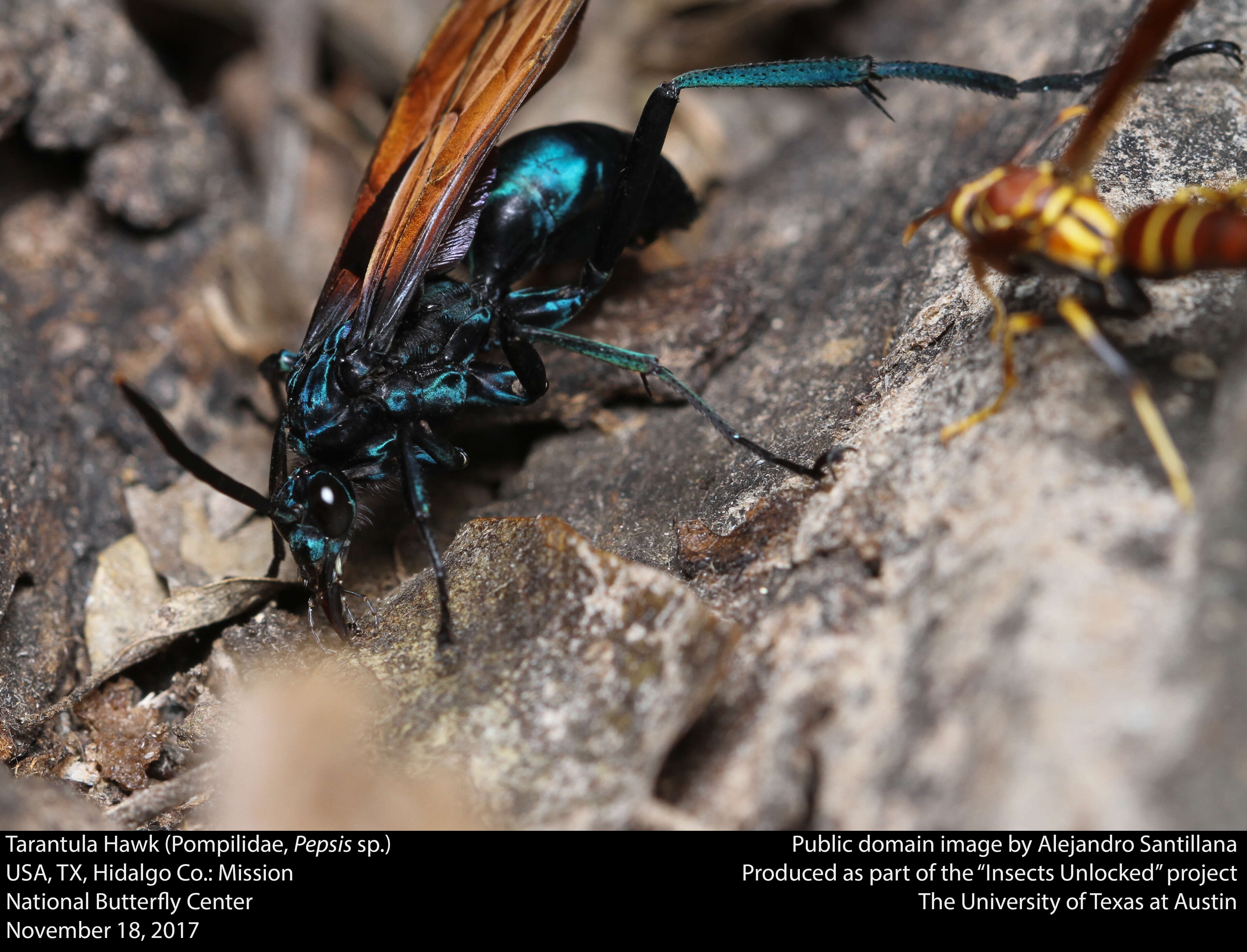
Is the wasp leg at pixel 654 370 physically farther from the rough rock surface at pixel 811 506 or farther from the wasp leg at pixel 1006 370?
the wasp leg at pixel 1006 370

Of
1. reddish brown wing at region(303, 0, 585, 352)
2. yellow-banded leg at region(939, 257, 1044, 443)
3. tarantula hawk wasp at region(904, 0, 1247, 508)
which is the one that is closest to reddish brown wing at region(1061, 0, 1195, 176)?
tarantula hawk wasp at region(904, 0, 1247, 508)

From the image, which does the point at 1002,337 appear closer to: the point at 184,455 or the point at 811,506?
the point at 811,506

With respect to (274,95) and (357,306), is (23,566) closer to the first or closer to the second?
(357,306)

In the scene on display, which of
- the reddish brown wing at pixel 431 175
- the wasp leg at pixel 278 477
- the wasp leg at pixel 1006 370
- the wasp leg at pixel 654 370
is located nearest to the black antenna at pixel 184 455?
the wasp leg at pixel 278 477

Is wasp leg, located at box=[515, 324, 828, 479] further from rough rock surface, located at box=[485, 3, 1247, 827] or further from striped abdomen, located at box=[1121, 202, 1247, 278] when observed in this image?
striped abdomen, located at box=[1121, 202, 1247, 278]

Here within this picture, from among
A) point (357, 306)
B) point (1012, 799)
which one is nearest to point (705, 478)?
point (357, 306)

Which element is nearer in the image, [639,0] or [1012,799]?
[1012,799]

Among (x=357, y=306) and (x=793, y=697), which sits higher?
(x=357, y=306)

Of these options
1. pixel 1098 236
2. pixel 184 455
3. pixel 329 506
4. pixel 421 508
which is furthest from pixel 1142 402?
pixel 184 455

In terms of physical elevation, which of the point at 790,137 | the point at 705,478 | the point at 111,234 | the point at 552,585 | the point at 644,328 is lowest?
the point at 552,585
